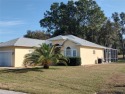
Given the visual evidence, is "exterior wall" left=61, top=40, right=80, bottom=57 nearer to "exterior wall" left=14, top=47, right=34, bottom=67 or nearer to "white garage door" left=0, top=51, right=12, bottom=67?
"exterior wall" left=14, top=47, right=34, bottom=67

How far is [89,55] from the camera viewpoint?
127 ft

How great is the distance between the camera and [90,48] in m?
39.3

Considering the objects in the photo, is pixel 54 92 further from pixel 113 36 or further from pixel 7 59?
pixel 113 36

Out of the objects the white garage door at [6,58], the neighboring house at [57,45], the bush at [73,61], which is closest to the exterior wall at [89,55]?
the neighboring house at [57,45]

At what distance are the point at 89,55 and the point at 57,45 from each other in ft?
17.7

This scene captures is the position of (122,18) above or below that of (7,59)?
above

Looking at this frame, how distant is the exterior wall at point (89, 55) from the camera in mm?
36691

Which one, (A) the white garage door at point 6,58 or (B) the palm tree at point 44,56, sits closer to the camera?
(B) the palm tree at point 44,56

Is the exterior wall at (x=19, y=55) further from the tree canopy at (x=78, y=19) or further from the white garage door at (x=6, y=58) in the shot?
the tree canopy at (x=78, y=19)

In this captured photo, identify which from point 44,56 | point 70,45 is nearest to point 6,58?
point 70,45

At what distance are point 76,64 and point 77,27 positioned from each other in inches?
1097

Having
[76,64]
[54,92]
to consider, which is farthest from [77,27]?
[54,92]

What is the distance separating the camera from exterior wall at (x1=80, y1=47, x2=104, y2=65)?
36691 millimetres

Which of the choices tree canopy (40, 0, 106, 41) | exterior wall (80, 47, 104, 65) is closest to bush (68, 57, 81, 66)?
exterior wall (80, 47, 104, 65)
